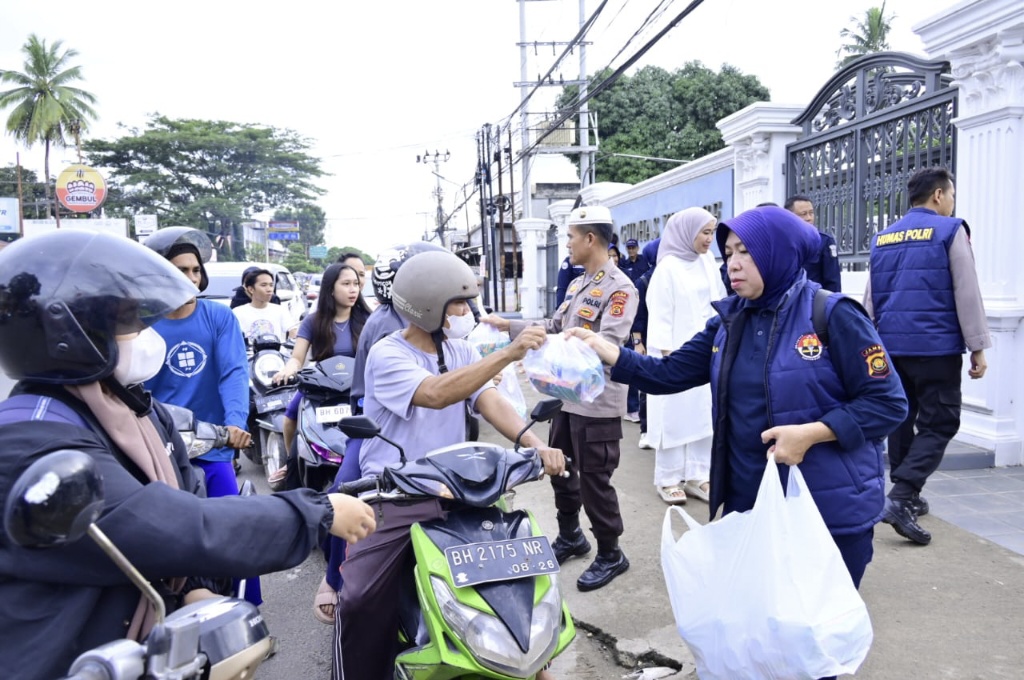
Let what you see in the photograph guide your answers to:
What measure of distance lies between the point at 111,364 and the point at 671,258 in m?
4.14

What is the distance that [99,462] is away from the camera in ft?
4.69

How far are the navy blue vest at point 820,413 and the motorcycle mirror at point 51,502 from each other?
1.97 m

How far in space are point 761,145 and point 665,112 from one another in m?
20.9

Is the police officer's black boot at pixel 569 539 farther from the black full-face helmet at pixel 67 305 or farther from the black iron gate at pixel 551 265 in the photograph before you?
the black iron gate at pixel 551 265

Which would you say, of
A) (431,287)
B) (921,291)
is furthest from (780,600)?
(921,291)

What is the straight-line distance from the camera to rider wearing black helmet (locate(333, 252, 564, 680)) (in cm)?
243

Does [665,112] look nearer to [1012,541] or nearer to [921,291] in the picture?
[921,291]

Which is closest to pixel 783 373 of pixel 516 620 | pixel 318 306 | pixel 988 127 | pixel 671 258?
pixel 516 620

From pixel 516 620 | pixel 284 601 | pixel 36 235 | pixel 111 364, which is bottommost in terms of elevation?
pixel 284 601

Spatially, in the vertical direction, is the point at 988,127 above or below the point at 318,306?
above

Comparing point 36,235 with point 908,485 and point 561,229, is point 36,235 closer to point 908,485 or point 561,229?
point 908,485

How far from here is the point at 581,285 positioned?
4.32 m

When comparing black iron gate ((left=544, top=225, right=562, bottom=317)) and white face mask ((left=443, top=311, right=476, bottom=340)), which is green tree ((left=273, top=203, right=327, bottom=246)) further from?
white face mask ((left=443, top=311, right=476, bottom=340))

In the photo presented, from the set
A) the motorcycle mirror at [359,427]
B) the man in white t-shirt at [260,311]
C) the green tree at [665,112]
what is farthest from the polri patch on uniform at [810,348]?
the green tree at [665,112]
